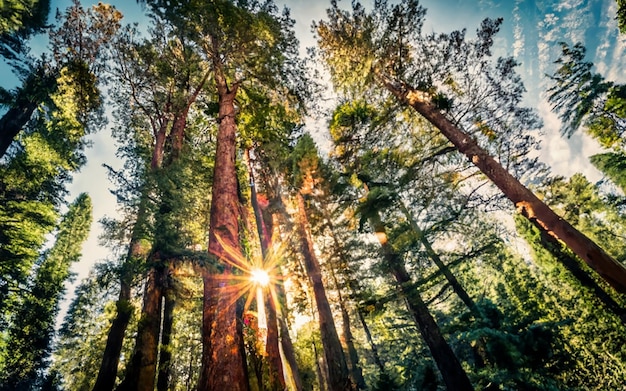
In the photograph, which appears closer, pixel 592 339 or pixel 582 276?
pixel 582 276

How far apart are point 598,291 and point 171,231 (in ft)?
72.1

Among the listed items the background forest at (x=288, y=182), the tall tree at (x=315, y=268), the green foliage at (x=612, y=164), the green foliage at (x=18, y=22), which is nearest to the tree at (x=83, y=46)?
the background forest at (x=288, y=182)

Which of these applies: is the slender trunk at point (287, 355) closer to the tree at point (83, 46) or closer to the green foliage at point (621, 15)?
the tree at point (83, 46)

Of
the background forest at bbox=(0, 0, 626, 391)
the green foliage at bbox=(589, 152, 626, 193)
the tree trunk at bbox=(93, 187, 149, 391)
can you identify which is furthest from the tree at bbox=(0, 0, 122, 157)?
the green foliage at bbox=(589, 152, 626, 193)

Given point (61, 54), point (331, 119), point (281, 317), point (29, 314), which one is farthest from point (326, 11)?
point (29, 314)

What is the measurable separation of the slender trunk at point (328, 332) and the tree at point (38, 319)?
22.7m

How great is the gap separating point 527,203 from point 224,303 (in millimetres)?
7433

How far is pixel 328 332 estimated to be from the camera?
7.68 meters

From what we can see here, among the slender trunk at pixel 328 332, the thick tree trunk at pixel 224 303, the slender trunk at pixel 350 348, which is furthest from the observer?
the slender trunk at pixel 350 348

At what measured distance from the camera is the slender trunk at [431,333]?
7434mm

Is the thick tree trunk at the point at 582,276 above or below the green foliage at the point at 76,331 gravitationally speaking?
below

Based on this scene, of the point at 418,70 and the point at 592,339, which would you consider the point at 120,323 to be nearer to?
the point at 418,70

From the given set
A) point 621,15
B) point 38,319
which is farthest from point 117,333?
point 38,319

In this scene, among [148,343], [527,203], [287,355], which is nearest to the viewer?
[527,203]
